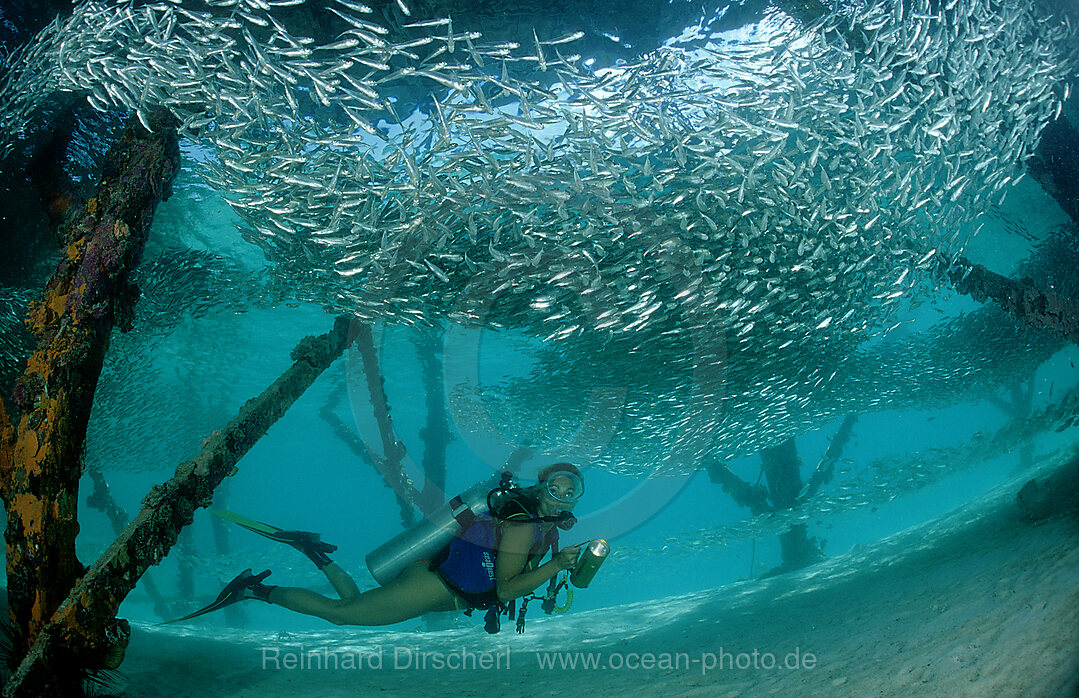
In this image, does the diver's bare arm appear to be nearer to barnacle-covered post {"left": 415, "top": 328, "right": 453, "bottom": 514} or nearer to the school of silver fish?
the school of silver fish

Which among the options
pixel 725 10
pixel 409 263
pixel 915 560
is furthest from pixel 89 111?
pixel 915 560

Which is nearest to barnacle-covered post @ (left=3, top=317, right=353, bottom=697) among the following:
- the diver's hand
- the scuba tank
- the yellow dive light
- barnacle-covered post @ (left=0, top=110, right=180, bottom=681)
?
barnacle-covered post @ (left=0, top=110, right=180, bottom=681)

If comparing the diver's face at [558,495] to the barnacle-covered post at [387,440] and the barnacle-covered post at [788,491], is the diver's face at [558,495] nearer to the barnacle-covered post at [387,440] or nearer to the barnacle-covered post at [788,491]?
the barnacle-covered post at [387,440]

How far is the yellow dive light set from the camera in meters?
3.83

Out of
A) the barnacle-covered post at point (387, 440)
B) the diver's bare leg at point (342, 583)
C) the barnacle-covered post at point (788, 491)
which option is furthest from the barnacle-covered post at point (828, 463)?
the diver's bare leg at point (342, 583)

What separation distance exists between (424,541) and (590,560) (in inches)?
84.9

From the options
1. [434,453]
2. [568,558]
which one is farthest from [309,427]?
[568,558]

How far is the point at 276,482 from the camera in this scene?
68.6m

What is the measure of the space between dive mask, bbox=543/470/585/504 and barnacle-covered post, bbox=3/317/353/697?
309 centimetres

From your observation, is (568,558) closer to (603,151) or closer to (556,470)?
(556,470)

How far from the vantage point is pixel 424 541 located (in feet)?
17.1

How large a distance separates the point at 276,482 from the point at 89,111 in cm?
7285

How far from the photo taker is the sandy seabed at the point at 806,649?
109 inches

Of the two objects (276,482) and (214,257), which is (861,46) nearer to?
(214,257)
